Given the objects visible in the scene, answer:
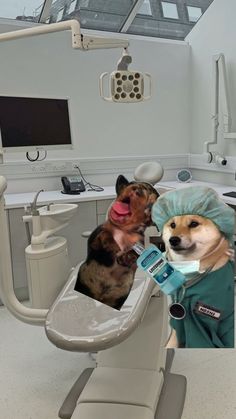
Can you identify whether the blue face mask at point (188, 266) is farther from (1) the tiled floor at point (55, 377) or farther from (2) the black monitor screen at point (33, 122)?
(2) the black monitor screen at point (33, 122)

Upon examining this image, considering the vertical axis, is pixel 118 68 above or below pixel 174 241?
above

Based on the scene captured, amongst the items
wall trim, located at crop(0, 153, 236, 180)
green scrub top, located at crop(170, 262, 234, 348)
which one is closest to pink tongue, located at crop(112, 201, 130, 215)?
green scrub top, located at crop(170, 262, 234, 348)

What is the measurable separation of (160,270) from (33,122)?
191 cm

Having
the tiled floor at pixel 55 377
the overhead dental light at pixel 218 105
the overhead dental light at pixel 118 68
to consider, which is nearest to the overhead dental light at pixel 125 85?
the overhead dental light at pixel 118 68

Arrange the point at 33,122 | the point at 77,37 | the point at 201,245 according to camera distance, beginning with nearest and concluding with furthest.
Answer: the point at 201,245, the point at 77,37, the point at 33,122

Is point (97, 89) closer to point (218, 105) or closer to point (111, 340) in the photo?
point (218, 105)

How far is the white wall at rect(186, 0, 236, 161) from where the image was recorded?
3.44 m

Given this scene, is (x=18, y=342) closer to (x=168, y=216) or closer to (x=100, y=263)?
(x=100, y=263)

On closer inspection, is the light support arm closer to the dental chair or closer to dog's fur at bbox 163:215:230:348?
the dental chair

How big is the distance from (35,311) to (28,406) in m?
0.67

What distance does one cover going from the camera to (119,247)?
1.20m

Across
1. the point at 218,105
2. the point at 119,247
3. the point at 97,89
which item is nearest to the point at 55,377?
the point at 119,247

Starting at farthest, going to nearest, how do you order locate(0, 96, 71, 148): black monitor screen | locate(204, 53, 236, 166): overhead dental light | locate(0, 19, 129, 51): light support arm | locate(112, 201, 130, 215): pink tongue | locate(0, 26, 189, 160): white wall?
locate(204, 53, 236, 166): overhead dental light → locate(0, 26, 189, 160): white wall → locate(0, 96, 71, 148): black monitor screen → locate(0, 19, 129, 51): light support arm → locate(112, 201, 130, 215): pink tongue

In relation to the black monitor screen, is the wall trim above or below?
below
